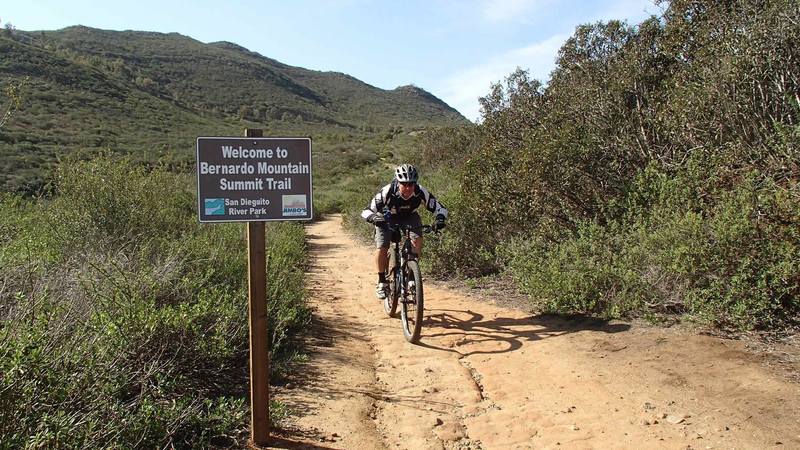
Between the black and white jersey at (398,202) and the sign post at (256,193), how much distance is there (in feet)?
8.41

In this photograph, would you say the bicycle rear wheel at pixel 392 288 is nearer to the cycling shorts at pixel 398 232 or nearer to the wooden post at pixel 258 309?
the cycling shorts at pixel 398 232

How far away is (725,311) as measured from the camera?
4875 mm

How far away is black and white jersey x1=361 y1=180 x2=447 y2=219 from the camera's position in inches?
239

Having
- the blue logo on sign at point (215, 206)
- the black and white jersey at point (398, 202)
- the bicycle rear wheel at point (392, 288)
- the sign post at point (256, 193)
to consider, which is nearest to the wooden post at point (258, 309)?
the sign post at point (256, 193)

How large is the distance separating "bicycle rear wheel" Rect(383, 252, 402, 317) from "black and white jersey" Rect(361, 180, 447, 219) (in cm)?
59

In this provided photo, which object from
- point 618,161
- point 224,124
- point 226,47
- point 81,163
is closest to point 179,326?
point 81,163

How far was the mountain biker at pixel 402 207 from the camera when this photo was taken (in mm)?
5930

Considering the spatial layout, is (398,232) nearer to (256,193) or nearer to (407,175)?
(407,175)

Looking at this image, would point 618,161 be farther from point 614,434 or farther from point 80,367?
point 80,367

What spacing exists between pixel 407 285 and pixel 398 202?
3.01 feet

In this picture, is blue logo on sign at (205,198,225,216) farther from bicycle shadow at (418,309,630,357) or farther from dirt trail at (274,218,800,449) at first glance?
bicycle shadow at (418,309,630,357)

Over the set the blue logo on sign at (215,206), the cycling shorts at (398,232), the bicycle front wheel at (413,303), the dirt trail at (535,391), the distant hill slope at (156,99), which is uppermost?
the distant hill slope at (156,99)

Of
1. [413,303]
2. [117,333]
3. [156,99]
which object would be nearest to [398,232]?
[413,303]

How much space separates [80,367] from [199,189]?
1.15m
